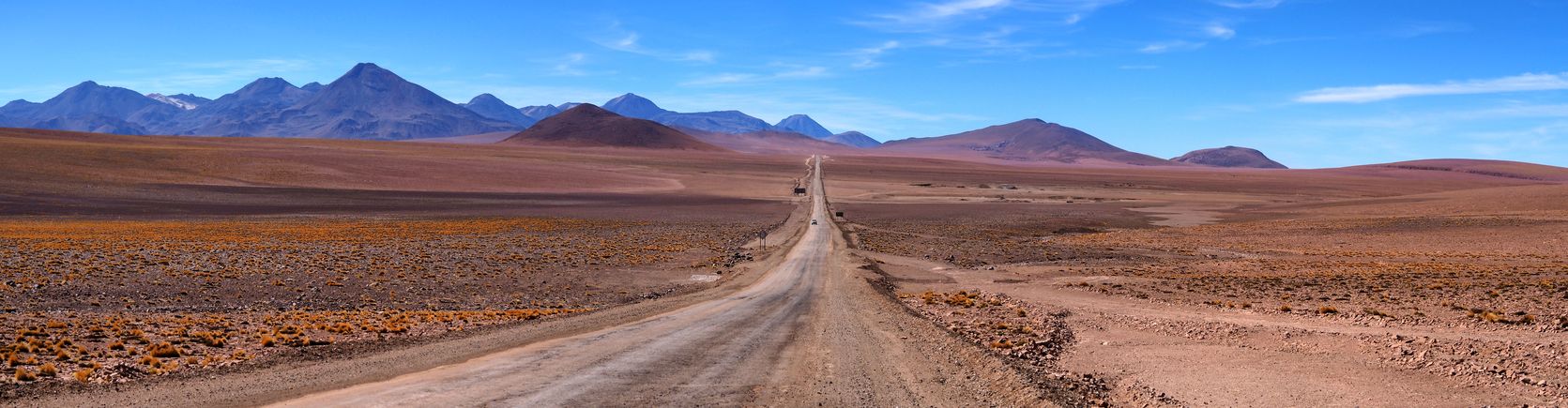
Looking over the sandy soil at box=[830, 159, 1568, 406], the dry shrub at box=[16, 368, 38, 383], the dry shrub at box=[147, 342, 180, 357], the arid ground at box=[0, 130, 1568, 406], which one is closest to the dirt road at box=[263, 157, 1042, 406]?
the arid ground at box=[0, 130, 1568, 406]

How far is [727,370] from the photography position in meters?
13.0

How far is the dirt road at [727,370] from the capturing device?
11.2 m

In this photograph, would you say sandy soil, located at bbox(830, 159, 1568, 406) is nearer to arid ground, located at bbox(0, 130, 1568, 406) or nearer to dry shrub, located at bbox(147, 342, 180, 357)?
arid ground, located at bbox(0, 130, 1568, 406)

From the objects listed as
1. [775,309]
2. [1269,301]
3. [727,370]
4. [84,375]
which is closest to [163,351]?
[84,375]

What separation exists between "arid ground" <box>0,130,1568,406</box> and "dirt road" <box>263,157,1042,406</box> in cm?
7

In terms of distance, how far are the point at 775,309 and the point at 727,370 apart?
7919 millimetres

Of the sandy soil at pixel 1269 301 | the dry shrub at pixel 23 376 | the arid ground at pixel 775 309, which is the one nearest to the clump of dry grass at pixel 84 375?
the arid ground at pixel 775 309

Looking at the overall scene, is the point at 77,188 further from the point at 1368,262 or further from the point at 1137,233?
the point at 1368,262

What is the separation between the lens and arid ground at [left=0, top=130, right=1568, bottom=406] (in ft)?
38.4

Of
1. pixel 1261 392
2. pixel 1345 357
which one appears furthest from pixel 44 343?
pixel 1345 357

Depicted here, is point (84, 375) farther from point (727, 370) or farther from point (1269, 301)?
point (1269, 301)

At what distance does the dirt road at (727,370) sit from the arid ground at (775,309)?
7 cm

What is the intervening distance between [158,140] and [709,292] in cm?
15290

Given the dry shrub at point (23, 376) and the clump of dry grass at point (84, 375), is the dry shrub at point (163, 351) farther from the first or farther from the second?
the dry shrub at point (23, 376)
